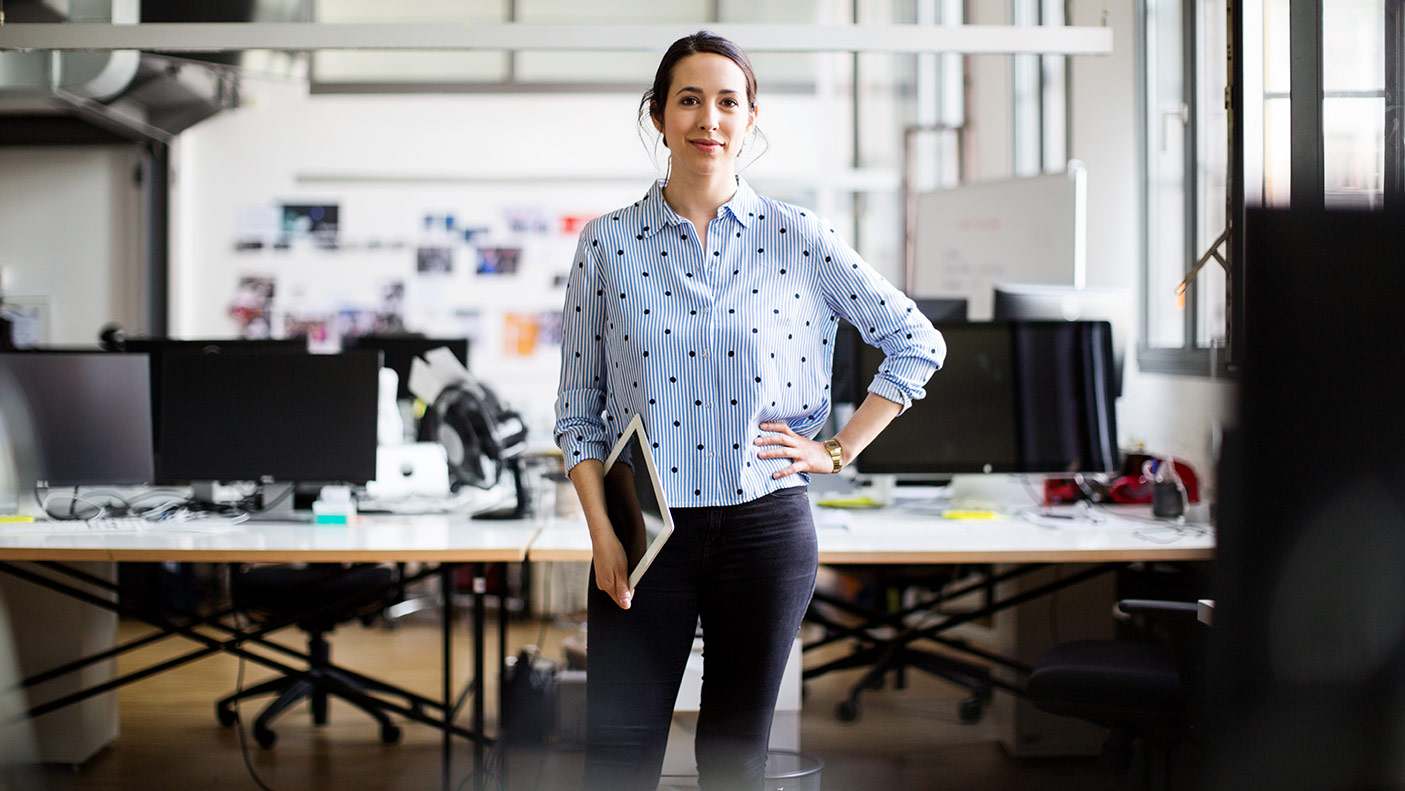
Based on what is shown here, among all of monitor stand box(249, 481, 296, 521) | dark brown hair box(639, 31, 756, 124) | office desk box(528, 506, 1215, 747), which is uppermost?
dark brown hair box(639, 31, 756, 124)

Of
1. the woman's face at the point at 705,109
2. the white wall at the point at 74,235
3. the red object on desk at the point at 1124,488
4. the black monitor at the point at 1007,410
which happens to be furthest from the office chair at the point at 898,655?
the white wall at the point at 74,235

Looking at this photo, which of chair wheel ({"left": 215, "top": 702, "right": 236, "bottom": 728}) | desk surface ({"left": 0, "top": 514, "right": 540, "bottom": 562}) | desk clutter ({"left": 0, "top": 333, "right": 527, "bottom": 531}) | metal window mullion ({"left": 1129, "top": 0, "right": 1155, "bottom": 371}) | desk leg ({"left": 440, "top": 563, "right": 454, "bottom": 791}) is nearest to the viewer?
desk surface ({"left": 0, "top": 514, "right": 540, "bottom": 562})

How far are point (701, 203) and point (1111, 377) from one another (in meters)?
1.71

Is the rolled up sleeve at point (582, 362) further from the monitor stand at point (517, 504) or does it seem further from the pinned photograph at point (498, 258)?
the pinned photograph at point (498, 258)

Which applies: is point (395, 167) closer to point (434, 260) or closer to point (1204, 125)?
point (434, 260)

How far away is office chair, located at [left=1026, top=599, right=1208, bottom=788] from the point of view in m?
1.94

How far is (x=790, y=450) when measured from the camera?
1.32m

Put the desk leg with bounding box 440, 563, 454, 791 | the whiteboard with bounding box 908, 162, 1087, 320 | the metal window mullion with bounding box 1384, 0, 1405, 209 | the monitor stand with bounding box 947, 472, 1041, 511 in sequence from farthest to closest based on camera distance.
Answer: the whiteboard with bounding box 908, 162, 1087, 320 < the monitor stand with bounding box 947, 472, 1041, 511 < the desk leg with bounding box 440, 563, 454, 791 < the metal window mullion with bounding box 1384, 0, 1405, 209

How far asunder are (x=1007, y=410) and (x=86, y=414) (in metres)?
2.41

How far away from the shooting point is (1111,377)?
265cm

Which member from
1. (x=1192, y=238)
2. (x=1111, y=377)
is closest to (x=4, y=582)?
(x=1111, y=377)

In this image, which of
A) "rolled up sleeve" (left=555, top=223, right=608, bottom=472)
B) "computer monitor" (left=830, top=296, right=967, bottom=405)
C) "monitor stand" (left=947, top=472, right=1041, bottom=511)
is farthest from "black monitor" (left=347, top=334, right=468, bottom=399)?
"rolled up sleeve" (left=555, top=223, right=608, bottom=472)

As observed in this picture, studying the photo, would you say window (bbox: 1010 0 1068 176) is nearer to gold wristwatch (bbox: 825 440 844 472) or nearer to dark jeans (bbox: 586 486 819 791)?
gold wristwatch (bbox: 825 440 844 472)

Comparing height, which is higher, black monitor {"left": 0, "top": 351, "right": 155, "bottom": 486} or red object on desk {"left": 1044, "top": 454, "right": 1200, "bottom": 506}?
black monitor {"left": 0, "top": 351, "right": 155, "bottom": 486}
